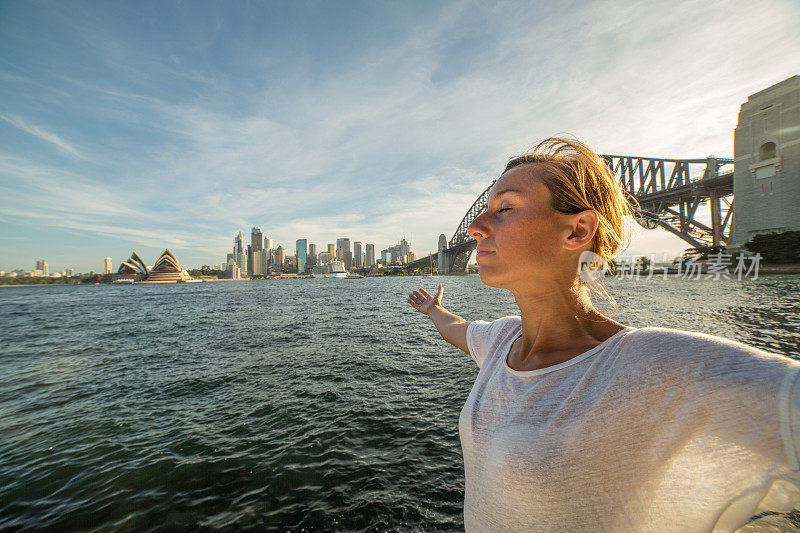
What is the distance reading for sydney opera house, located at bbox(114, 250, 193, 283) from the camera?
103m

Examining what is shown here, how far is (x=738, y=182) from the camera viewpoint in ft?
138

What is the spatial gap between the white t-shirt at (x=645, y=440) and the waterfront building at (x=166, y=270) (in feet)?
413

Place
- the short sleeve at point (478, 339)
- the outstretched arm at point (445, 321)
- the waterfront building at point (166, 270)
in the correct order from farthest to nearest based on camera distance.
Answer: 1. the waterfront building at point (166, 270)
2. the outstretched arm at point (445, 321)
3. the short sleeve at point (478, 339)

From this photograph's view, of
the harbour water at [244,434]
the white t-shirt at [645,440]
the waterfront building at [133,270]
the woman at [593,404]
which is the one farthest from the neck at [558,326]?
the waterfront building at [133,270]

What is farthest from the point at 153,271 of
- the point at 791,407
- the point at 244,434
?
the point at 791,407

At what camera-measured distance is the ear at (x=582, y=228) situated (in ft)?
4.20

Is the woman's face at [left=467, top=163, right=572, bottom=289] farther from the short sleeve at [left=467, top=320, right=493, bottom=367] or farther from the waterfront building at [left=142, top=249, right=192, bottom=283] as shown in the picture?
the waterfront building at [left=142, top=249, right=192, bottom=283]

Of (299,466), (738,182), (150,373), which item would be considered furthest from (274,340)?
(738,182)

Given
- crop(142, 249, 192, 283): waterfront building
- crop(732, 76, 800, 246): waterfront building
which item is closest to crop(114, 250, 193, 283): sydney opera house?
crop(142, 249, 192, 283): waterfront building

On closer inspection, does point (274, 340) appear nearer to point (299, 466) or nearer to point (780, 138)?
point (299, 466)

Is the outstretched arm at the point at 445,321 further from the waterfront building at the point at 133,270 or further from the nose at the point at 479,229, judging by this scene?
the waterfront building at the point at 133,270

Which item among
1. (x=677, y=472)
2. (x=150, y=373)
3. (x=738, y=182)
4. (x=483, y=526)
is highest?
(x=738, y=182)

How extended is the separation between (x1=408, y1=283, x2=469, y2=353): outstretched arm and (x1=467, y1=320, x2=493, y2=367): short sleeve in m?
0.07

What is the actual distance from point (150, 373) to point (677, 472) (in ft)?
40.5
